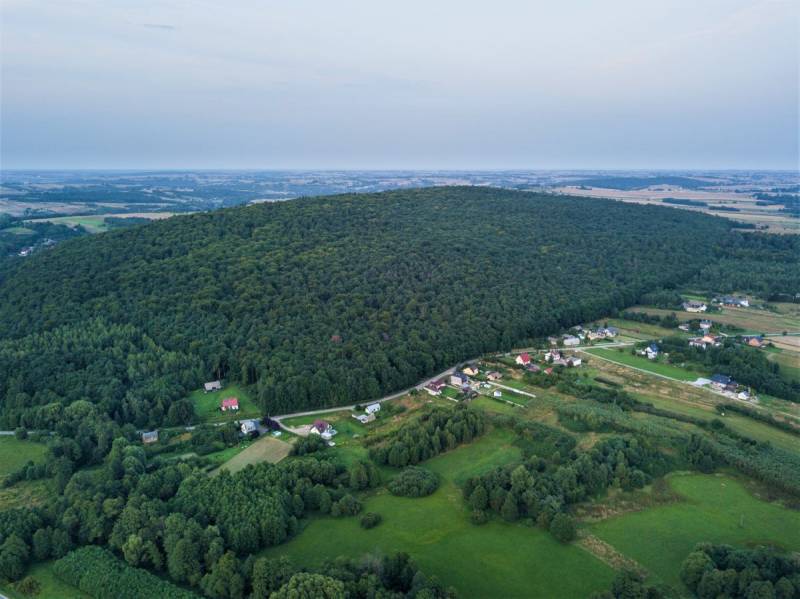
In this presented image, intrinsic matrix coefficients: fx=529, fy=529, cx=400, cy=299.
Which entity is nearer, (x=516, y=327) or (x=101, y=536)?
(x=101, y=536)

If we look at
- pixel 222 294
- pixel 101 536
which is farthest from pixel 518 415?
pixel 222 294

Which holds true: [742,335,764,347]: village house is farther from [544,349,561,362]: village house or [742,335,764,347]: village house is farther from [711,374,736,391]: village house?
[544,349,561,362]: village house

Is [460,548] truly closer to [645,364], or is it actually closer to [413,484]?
[413,484]

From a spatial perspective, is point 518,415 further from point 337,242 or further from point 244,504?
point 337,242

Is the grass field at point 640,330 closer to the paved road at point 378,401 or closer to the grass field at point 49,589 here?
the paved road at point 378,401

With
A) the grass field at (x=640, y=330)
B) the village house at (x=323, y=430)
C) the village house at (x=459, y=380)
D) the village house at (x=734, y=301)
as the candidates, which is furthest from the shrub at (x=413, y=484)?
the village house at (x=734, y=301)

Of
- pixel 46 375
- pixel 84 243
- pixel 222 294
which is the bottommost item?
pixel 46 375
